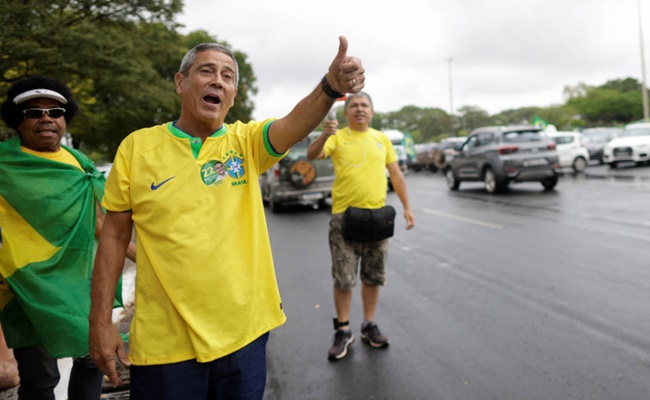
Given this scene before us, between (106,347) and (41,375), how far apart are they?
863 mm

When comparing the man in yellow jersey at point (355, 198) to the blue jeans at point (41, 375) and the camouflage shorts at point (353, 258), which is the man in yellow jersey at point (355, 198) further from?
the blue jeans at point (41, 375)

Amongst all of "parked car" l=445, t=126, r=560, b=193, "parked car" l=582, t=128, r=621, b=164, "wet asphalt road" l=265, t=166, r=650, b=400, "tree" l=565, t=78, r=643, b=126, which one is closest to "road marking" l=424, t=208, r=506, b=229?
"wet asphalt road" l=265, t=166, r=650, b=400

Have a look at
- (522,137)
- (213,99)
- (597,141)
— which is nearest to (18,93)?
(213,99)

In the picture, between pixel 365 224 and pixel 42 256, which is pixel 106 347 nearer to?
pixel 42 256

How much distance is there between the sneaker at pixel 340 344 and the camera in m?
3.99

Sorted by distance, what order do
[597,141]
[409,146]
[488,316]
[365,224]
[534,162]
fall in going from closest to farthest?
[365,224] < [488,316] < [534,162] < [597,141] < [409,146]

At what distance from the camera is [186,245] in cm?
192

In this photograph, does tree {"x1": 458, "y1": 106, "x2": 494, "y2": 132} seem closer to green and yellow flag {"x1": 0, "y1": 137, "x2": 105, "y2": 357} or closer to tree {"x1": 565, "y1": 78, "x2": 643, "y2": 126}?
tree {"x1": 565, "y1": 78, "x2": 643, "y2": 126}

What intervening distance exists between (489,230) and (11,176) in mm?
7880

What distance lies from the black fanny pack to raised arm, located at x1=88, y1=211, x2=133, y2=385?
2193 millimetres

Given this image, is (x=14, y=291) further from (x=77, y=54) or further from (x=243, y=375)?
(x=77, y=54)

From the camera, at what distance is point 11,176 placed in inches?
99.9

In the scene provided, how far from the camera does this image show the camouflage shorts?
4.11 meters

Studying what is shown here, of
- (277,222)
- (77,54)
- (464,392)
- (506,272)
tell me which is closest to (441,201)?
(277,222)
